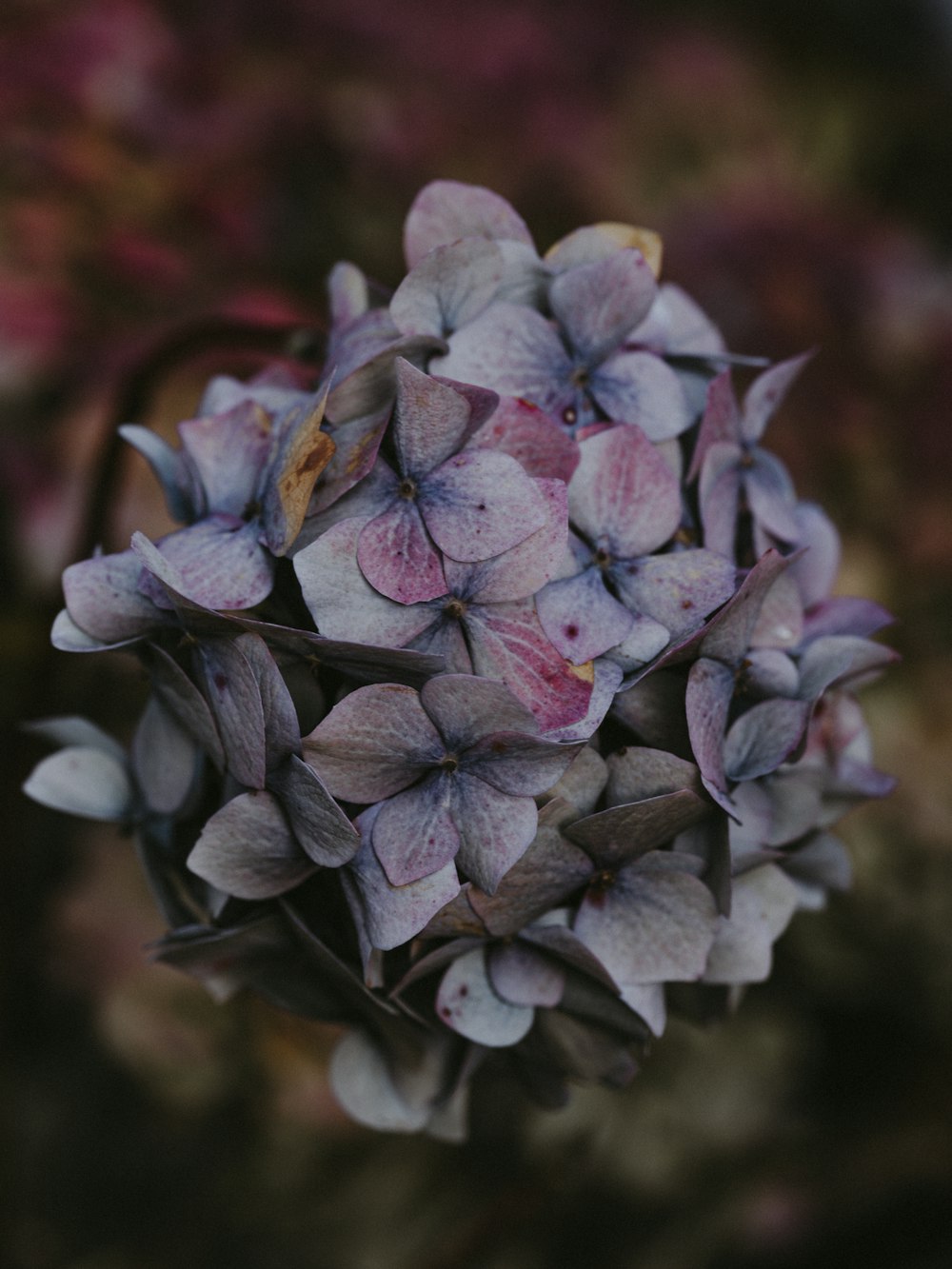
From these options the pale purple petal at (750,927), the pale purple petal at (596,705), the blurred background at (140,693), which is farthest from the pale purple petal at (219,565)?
the blurred background at (140,693)

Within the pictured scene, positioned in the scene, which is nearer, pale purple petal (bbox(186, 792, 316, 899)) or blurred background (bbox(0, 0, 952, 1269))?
pale purple petal (bbox(186, 792, 316, 899))

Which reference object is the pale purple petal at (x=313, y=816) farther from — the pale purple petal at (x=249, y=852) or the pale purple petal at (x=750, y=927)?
the pale purple petal at (x=750, y=927)

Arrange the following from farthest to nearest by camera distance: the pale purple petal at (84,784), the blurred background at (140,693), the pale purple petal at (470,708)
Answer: the blurred background at (140,693)
the pale purple petal at (84,784)
the pale purple petal at (470,708)

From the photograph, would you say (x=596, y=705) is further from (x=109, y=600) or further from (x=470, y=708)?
(x=109, y=600)

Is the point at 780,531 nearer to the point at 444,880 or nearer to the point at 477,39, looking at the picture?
the point at 444,880

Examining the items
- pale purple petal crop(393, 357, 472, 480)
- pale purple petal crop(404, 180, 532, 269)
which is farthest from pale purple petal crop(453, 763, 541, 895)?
pale purple petal crop(404, 180, 532, 269)

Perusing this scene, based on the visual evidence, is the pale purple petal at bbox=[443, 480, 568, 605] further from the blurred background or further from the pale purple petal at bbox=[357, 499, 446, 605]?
the blurred background

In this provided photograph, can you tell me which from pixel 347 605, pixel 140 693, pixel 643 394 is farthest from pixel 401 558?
pixel 140 693
